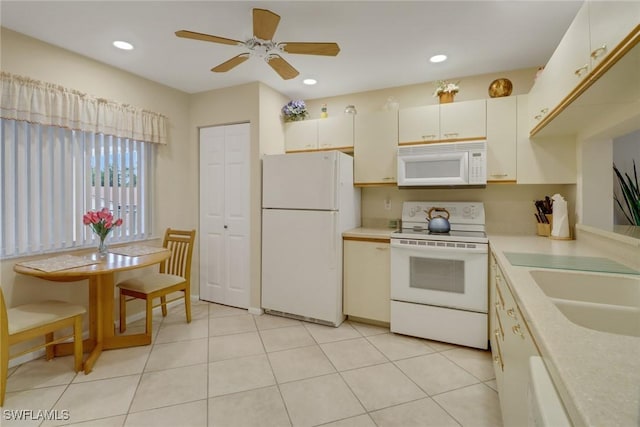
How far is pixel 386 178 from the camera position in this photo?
3.15 meters

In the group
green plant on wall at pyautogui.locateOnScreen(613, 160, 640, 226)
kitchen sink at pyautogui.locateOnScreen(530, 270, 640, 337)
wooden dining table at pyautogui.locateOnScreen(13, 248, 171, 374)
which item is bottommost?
wooden dining table at pyautogui.locateOnScreen(13, 248, 171, 374)

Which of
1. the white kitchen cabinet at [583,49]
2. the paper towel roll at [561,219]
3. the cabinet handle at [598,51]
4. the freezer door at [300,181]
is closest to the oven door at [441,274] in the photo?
the paper towel roll at [561,219]

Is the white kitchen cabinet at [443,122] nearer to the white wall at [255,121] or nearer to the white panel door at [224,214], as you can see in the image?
the white wall at [255,121]

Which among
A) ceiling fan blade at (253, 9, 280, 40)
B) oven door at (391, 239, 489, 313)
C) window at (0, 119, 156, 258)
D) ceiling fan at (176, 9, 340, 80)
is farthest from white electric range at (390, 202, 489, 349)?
window at (0, 119, 156, 258)

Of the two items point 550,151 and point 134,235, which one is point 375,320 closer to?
point 550,151

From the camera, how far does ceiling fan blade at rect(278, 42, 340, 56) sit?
2020mm

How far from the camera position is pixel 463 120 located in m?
2.83

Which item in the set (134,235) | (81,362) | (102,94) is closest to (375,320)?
(81,362)

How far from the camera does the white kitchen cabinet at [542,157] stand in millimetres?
2561

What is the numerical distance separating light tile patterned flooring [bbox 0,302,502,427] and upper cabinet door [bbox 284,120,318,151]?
204cm

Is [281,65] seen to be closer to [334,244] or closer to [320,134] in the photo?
[320,134]

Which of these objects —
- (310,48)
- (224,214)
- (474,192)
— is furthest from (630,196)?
(224,214)

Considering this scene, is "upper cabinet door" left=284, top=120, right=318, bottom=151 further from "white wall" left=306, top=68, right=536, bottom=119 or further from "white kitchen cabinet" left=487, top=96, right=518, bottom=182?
"white kitchen cabinet" left=487, top=96, right=518, bottom=182

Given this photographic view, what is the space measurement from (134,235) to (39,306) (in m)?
1.12
